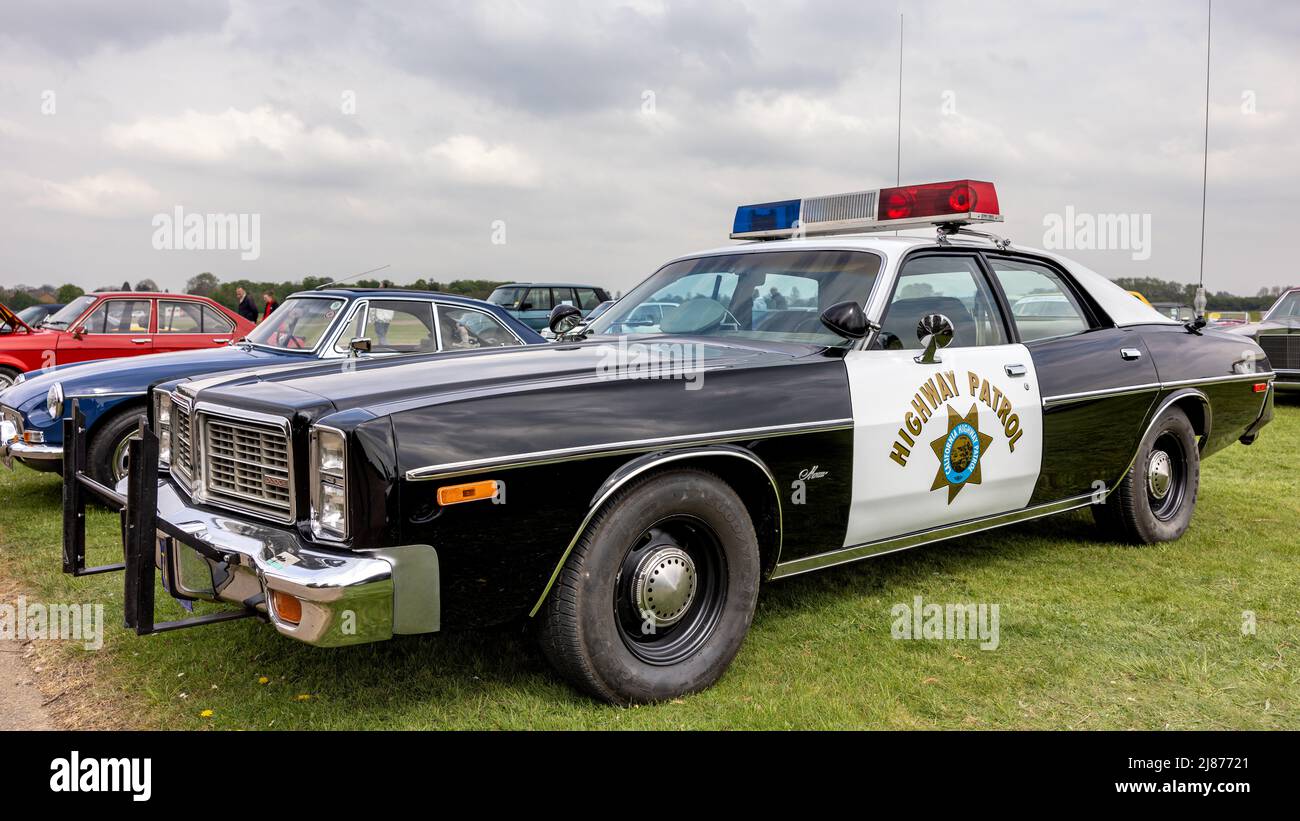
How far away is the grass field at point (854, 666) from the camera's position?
126 inches

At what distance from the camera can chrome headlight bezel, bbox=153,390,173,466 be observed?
387 centimetres

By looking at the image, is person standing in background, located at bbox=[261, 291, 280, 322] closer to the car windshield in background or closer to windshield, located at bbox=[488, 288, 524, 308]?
windshield, located at bbox=[488, 288, 524, 308]

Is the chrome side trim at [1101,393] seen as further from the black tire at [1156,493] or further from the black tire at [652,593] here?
the black tire at [652,593]

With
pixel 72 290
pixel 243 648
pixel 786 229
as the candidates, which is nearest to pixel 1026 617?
pixel 786 229

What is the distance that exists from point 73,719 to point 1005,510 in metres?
3.81

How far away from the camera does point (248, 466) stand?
124 inches

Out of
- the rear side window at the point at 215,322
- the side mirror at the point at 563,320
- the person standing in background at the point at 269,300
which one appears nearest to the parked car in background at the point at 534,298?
the person standing in background at the point at 269,300

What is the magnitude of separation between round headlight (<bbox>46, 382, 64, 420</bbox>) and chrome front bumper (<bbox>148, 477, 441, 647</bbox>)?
3966mm

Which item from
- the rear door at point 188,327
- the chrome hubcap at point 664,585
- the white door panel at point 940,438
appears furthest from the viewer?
the rear door at point 188,327

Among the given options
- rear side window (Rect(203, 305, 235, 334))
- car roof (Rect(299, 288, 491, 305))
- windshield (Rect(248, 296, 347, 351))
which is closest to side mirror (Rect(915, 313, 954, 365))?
car roof (Rect(299, 288, 491, 305))

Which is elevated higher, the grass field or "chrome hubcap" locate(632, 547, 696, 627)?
"chrome hubcap" locate(632, 547, 696, 627)

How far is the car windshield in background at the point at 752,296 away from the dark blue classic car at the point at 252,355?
1372 mm

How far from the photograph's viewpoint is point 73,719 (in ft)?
10.7

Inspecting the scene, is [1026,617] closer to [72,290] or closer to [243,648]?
[243,648]
